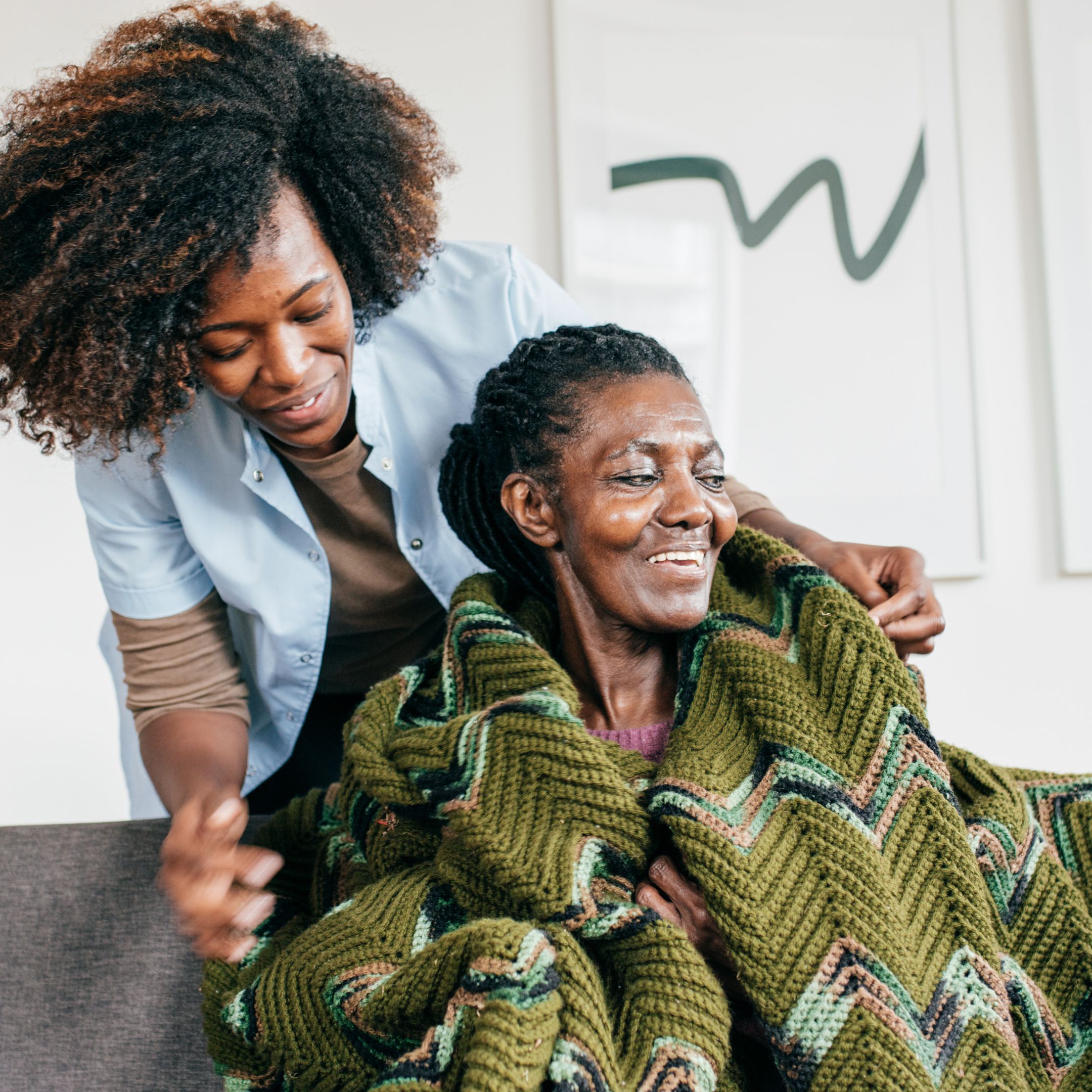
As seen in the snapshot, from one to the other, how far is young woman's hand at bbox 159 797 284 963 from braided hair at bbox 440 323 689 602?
0.46 metres

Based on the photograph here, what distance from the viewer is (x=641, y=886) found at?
105 centimetres

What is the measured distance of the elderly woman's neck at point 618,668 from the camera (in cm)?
122

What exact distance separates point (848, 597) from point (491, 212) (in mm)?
1469

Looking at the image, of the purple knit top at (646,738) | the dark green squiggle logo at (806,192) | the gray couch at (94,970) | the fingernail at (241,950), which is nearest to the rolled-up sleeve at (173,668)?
the gray couch at (94,970)

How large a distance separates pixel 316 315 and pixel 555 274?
1.22 m

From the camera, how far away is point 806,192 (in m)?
2.34

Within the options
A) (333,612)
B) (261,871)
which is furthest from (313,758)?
(261,871)

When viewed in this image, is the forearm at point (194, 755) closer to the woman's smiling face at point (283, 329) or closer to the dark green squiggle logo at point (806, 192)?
the woman's smiling face at point (283, 329)

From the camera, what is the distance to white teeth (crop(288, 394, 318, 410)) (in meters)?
1.21

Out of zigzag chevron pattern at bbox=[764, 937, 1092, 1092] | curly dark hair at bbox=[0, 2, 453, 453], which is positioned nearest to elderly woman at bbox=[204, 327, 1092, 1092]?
zigzag chevron pattern at bbox=[764, 937, 1092, 1092]

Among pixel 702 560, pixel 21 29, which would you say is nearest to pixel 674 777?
pixel 702 560

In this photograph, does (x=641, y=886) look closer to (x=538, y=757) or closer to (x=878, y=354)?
(x=538, y=757)

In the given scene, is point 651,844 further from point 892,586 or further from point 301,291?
point 301,291

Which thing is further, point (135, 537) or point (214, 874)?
point (135, 537)
